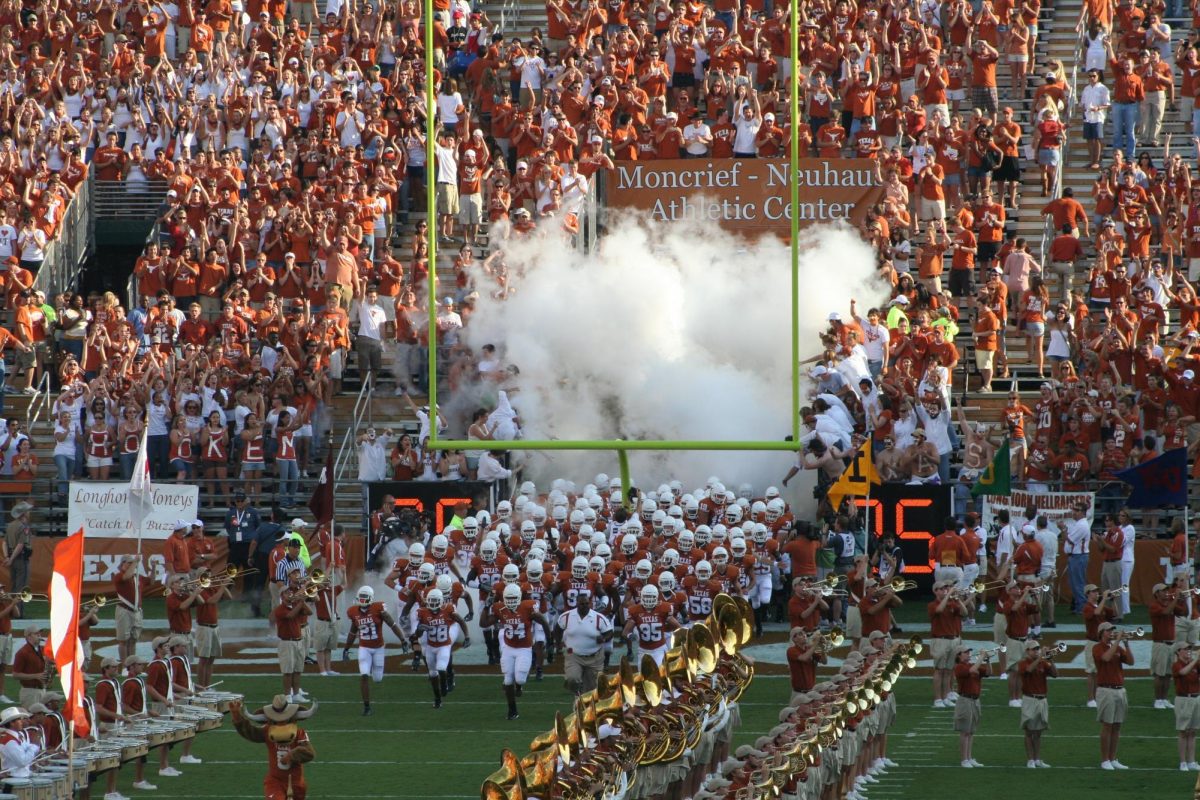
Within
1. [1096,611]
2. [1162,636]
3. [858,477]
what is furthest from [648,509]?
[1096,611]

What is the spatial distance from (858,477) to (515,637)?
3.71 m

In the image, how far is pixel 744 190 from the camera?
21594 millimetres

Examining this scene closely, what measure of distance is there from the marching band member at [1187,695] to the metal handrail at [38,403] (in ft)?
38.8

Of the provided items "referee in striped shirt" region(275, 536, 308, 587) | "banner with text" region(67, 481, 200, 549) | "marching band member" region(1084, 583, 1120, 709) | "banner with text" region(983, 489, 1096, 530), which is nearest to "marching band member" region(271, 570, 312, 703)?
"referee in striped shirt" region(275, 536, 308, 587)

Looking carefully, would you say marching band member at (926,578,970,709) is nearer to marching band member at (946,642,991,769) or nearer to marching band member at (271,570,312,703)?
marching band member at (946,642,991,769)

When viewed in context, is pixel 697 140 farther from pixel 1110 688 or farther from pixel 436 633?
pixel 1110 688

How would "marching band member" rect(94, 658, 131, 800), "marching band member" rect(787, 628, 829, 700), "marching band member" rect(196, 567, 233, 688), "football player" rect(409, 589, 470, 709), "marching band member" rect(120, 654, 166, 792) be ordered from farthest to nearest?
"marching band member" rect(196, 567, 233, 688) < "football player" rect(409, 589, 470, 709) < "marching band member" rect(787, 628, 829, 700) < "marching band member" rect(120, 654, 166, 792) < "marching band member" rect(94, 658, 131, 800)

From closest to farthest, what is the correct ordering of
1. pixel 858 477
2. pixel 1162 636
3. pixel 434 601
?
pixel 1162 636
pixel 434 601
pixel 858 477

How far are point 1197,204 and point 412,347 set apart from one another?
24.4 feet

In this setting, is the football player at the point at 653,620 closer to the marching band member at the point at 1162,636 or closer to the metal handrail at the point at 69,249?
the marching band member at the point at 1162,636

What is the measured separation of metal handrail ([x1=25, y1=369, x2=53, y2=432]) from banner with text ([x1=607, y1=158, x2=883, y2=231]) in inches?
226

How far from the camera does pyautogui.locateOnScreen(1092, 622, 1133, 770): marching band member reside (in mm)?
13234

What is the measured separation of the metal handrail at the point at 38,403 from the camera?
21094 mm

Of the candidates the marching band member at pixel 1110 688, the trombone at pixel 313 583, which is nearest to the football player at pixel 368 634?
the trombone at pixel 313 583
